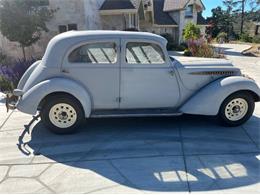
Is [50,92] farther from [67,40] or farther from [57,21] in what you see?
[57,21]

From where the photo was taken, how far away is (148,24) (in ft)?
95.7

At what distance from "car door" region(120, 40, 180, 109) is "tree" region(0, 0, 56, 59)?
8.32 m

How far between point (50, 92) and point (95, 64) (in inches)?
35.1

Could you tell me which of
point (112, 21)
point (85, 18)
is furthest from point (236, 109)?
point (112, 21)

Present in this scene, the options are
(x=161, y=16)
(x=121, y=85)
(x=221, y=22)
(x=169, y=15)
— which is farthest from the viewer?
(x=221, y=22)

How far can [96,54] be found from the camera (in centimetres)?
472

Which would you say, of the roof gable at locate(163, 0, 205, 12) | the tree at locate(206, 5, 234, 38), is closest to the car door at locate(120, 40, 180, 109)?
the roof gable at locate(163, 0, 205, 12)

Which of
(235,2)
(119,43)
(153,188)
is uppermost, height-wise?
(235,2)

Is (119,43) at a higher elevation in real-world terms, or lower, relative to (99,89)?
higher

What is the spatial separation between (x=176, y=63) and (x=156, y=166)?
2056 mm

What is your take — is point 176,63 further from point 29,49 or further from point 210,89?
point 29,49

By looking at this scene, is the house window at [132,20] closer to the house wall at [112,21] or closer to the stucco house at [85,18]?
the stucco house at [85,18]

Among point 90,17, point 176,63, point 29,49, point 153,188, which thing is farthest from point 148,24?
point 153,188

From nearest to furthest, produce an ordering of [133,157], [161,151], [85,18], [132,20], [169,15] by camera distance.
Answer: [133,157], [161,151], [85,18], [132,20], [169,15]
